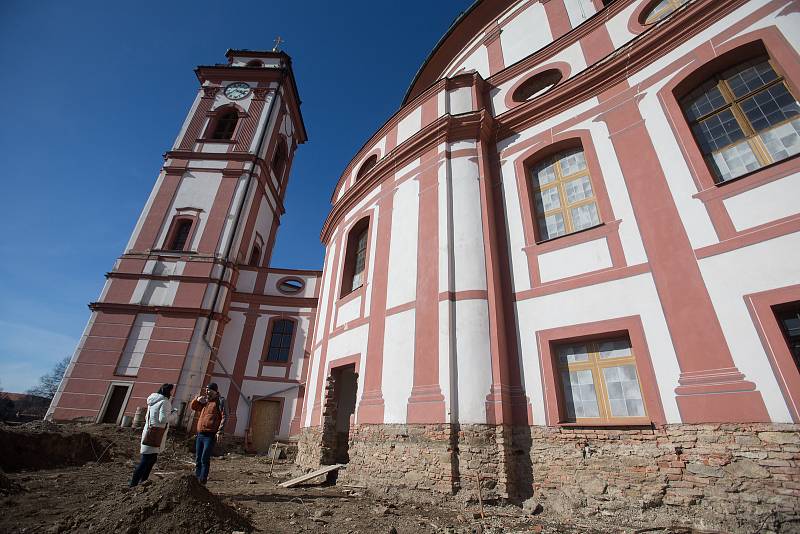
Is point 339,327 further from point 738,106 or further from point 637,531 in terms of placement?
point 738,106

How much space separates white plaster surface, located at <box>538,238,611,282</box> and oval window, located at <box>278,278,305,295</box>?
1383 centimetres

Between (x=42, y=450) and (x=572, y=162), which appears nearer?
(x=572, y=162)

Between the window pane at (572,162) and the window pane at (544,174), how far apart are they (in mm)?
192

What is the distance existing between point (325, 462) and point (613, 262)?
7695 mm

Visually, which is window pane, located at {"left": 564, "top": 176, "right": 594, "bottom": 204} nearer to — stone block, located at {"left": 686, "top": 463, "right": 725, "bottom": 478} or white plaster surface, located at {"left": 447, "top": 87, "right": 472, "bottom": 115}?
white plaster surface, located at {"left": 447, "top": 87, "right": 472, "bottom": 115}

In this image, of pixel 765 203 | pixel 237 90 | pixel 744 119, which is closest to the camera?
pixel 765 203

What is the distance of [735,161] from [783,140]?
0.55 meters

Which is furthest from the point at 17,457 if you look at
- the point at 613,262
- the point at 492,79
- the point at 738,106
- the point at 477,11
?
the point at 477,11

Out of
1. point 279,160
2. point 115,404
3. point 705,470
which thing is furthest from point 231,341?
point 705,470

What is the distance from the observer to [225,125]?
2202 cm

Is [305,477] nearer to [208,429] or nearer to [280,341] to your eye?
[208,429]

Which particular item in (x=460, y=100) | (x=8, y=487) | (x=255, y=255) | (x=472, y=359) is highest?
(x=255, y=255)

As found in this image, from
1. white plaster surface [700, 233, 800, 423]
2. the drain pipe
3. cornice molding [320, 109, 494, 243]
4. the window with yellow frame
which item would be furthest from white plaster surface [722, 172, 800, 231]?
the drain pipe

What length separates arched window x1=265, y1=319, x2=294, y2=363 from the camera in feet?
55.1
